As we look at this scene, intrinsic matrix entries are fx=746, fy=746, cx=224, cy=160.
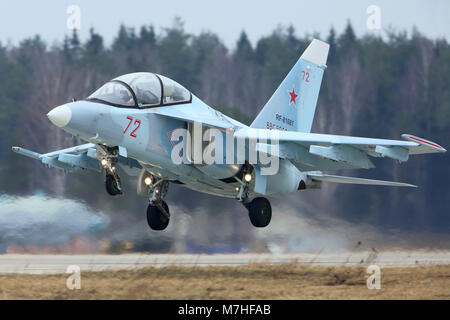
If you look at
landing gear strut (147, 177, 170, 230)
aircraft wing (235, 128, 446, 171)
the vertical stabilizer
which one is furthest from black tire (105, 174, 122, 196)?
the vertical stabilizer

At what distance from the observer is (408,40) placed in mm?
27984

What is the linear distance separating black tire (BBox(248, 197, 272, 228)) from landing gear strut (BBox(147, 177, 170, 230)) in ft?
6.47

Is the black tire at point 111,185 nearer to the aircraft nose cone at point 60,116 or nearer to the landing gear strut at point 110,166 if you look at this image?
the landing gear strut at point 110,166

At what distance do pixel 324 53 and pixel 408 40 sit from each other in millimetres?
9774

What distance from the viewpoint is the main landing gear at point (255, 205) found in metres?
16.1

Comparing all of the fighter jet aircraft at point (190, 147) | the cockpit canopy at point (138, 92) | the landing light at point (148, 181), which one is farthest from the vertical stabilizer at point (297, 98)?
the cockpit canopy at point (138, 92)

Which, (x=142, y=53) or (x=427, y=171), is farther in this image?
(x=142, y=53)

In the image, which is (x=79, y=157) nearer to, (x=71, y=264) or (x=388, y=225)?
(x=71, y=264)

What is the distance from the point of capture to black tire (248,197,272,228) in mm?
16406

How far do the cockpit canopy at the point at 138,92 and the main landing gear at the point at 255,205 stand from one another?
2236 mm

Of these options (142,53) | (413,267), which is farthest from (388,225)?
(142,53)

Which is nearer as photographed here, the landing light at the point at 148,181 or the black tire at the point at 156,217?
the landing light at the point at 148,181

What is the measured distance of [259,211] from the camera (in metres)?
16.4

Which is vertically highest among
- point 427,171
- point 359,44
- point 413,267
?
point 359,44
